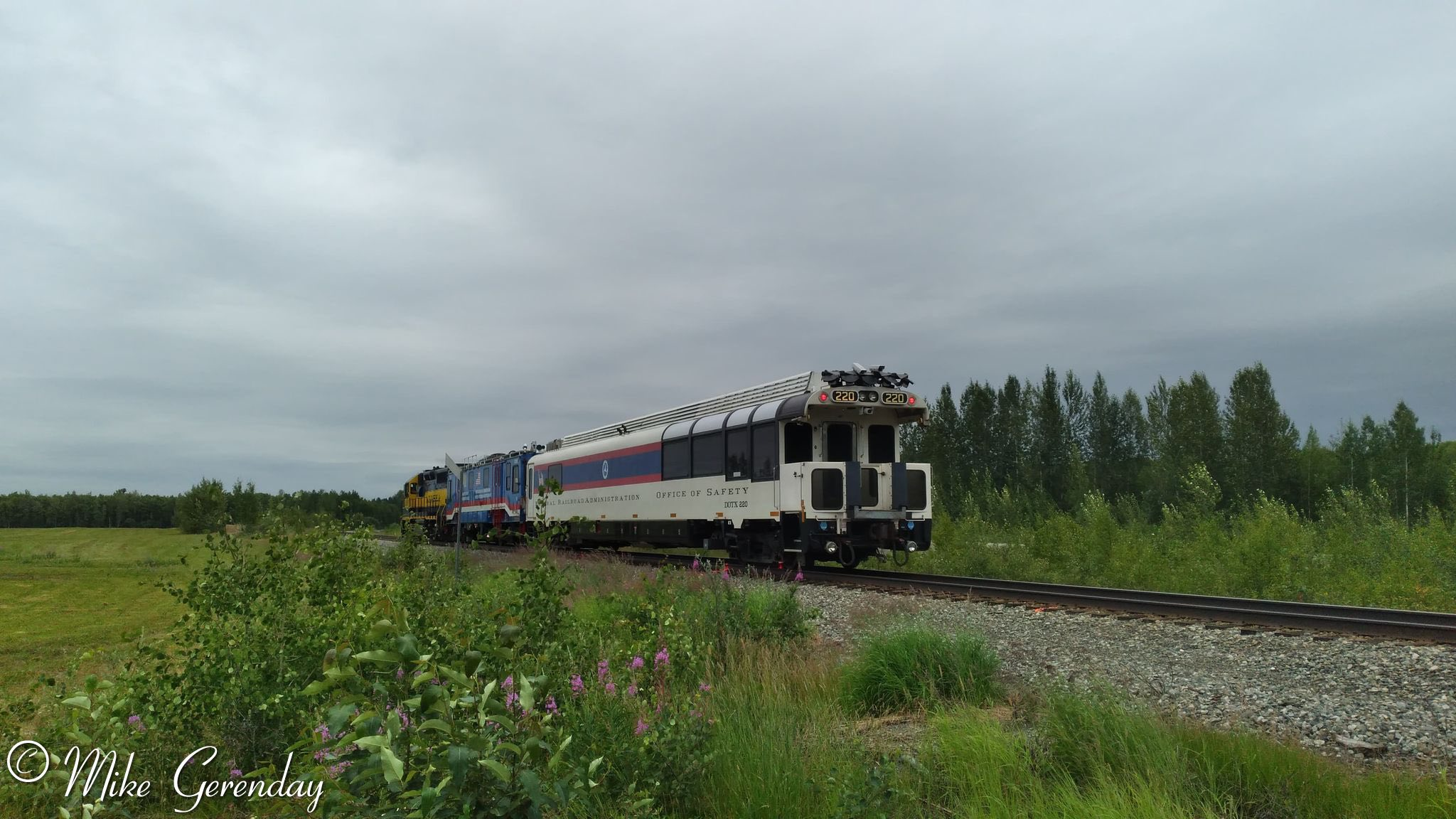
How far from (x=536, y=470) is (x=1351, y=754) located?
1005 inches

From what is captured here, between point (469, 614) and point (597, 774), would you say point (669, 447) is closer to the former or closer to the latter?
point (469, 614)

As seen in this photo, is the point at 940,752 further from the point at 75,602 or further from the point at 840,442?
the point at 75,602

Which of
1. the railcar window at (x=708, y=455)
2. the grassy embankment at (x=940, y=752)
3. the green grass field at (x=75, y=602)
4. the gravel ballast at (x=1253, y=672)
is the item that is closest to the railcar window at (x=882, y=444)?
the railcar window at (x=708, y=455)

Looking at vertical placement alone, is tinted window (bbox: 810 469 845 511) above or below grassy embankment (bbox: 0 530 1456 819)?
above

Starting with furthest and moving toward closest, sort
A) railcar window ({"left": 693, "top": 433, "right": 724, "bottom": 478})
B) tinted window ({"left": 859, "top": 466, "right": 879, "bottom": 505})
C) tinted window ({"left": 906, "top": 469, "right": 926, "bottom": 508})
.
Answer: railcar window ({"left": 693, "top": 433, "right": 724, "bottom": 478})
tinted window ({"left": 906, "top": 469, "right": 926, "bottom": 508})
tinted window ({"left": 859, "top": 466, "right": 879, "bottom": 505})

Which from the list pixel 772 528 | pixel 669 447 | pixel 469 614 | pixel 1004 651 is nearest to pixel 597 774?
pixel 469 614

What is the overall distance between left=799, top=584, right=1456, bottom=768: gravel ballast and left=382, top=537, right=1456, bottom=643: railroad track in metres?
0.53

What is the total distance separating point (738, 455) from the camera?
653 inches

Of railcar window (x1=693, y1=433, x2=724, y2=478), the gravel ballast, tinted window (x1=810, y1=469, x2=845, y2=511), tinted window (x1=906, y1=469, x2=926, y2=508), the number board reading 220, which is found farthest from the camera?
railcar window (x1=693, y1=433, x2=724, y2=478)

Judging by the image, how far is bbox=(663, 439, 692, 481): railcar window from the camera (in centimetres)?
1867

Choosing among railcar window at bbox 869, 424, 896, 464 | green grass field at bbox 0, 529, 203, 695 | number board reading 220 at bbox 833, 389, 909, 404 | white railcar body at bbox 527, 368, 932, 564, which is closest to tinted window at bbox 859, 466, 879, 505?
white railcar body at bbox 527, 368, 932, 564

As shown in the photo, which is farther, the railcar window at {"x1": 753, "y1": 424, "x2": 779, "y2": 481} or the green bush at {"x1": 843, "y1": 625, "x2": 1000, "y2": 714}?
the railcar window at {"x1": 753, "y1": 424, "x2": 779, "y2": 481}

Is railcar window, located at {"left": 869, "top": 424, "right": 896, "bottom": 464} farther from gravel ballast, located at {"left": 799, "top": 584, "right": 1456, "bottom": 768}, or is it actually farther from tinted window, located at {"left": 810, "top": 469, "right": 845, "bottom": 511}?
gravel ballast, located at {"left": 799, "top": 584, "right": 1456, "bottom": 768}

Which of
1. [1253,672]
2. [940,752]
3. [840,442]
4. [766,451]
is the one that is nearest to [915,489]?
[840,442]
